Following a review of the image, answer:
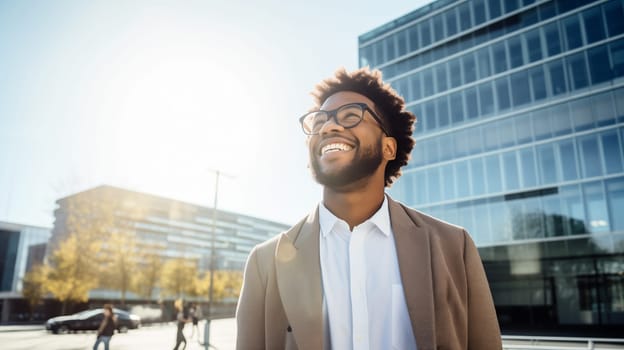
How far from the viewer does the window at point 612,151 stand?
2125cm

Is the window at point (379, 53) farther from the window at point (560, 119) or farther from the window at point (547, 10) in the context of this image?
the window at point (560, 119)

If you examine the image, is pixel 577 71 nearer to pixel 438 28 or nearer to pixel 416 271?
pixel 438 28

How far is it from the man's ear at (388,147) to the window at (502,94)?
25998 millimetres

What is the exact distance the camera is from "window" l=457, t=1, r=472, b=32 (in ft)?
91.9

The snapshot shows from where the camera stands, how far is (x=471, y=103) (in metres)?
A: 26.9

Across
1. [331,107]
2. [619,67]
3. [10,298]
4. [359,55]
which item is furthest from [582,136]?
[10,298]

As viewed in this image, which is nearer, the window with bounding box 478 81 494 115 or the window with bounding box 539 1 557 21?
the window with bounding box 539 1 557 21

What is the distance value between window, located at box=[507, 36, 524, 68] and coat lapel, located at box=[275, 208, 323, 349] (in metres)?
27.3

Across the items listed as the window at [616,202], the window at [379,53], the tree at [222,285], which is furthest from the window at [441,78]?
the tree at [222,285]

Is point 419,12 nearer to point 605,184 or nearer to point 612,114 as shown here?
point 612,114

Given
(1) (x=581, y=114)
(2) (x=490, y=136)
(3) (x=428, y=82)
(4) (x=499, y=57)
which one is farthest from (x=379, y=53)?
(1) (x=581, y=114)

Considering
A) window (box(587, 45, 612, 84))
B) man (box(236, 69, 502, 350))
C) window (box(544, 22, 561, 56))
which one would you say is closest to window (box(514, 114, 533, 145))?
window (box(587, 45, 612, 84))

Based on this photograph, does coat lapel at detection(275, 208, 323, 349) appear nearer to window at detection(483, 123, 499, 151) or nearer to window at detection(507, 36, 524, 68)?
window at detection(483, 123, 499, 151)

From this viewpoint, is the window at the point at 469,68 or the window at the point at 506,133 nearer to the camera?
the window at the point at 506,133
